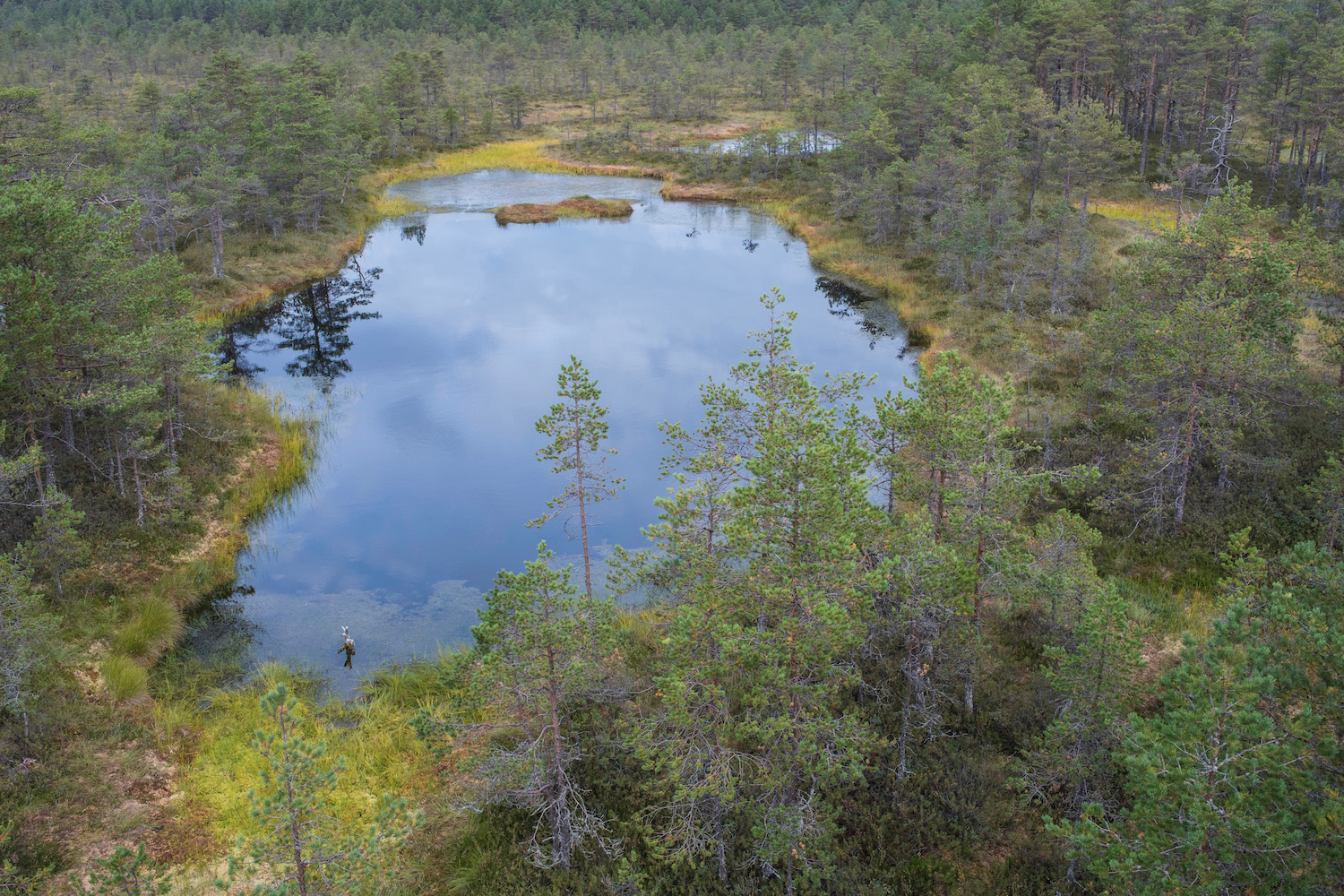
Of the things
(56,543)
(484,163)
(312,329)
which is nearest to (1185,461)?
(56,543)

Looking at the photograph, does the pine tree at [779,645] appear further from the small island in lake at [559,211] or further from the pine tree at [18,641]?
the small island in lake at [559,211]

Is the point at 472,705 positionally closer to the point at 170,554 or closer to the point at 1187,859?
the point at 1187,859

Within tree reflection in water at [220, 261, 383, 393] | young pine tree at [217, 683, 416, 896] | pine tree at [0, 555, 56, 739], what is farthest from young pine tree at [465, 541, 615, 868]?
tree reflection in water at [220, 261, 383, 393]

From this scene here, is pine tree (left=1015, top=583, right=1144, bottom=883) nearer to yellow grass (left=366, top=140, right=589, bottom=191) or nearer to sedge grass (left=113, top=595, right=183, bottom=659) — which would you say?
sedge grass (left=113, top=595, right=183, bottom=659)

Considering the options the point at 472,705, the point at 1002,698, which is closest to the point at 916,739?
the point at 1002,698

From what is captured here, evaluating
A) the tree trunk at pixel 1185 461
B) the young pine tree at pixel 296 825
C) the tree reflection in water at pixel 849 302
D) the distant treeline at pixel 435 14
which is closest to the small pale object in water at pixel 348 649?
the young pine tree at pixel 296 825

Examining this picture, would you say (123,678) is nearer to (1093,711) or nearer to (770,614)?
(770,614)
